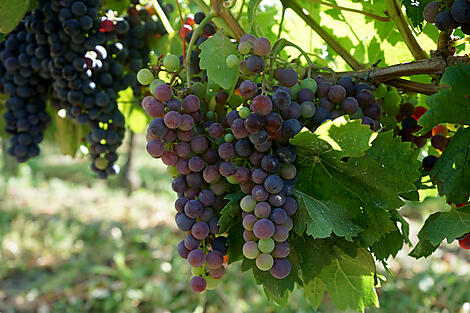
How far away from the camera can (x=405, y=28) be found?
764 millimetres

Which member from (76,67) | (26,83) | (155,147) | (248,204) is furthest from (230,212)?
(26,83)

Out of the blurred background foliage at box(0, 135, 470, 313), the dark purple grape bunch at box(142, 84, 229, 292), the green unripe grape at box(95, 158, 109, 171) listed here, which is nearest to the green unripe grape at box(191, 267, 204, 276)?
the dark purple grape bunch at box(142, 84, 229, 292)

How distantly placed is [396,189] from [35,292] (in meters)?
3.99

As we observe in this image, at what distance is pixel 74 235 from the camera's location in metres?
4.97

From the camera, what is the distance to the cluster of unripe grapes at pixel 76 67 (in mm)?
996

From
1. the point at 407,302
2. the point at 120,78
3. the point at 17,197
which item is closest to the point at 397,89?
the point at 120,78

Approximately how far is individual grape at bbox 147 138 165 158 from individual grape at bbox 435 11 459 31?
0.43 metres

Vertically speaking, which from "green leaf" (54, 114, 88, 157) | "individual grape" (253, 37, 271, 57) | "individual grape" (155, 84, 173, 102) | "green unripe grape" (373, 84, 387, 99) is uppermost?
"individual grape" (253, 37, 271, 57)

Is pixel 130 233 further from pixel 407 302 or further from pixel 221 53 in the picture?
pixel 221 53

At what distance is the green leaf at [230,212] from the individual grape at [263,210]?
49 mm

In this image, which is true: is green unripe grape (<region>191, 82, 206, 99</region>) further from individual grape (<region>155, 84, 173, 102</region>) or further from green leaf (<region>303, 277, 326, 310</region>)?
green leaf (<region>303, 277, 326, 310</region>)

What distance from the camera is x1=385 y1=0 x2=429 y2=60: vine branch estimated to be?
29.8 inches

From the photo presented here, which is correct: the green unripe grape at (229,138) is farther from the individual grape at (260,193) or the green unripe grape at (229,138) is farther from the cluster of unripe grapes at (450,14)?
the cluster of unripe grapes at (450,14)

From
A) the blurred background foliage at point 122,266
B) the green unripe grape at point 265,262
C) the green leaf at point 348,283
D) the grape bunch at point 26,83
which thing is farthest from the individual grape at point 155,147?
the blurred background foliage at point 122,266
